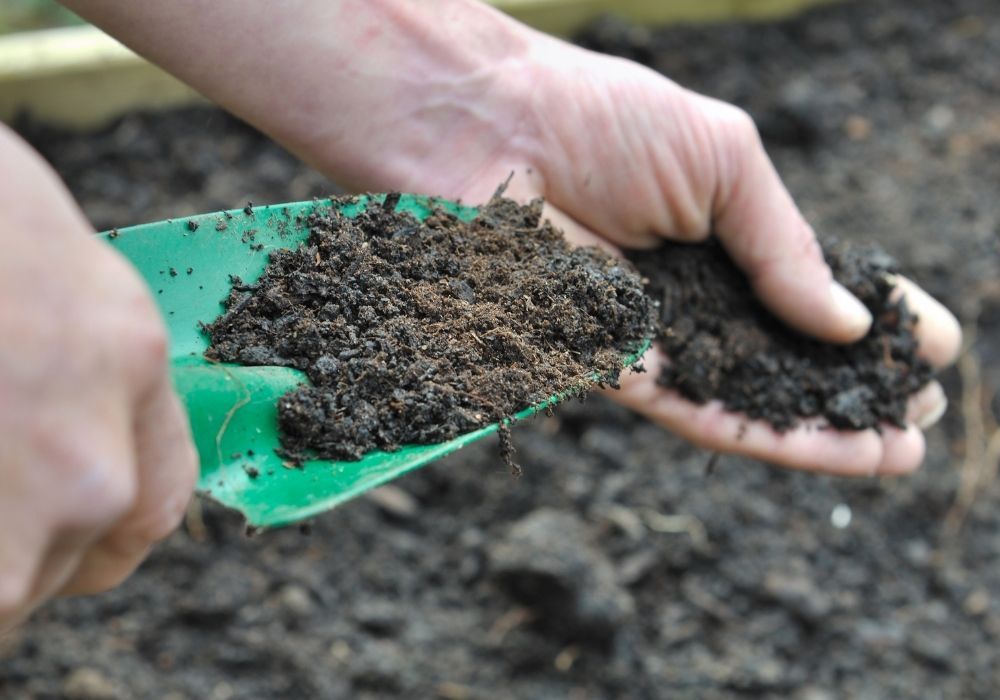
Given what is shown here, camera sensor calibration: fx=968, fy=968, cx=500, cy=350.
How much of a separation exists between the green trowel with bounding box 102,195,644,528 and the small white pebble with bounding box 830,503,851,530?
1.24 metres

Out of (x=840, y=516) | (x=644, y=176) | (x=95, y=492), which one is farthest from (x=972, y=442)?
(x=95, y=492)

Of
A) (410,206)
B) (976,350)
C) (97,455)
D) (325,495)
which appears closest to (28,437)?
(97,455)

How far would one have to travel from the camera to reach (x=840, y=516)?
7.11ft

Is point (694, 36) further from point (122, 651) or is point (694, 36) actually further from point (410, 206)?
point (122, 651)

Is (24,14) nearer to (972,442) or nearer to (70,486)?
(70,486)

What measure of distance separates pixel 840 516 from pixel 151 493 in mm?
1710

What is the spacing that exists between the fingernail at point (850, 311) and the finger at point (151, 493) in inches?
46.2

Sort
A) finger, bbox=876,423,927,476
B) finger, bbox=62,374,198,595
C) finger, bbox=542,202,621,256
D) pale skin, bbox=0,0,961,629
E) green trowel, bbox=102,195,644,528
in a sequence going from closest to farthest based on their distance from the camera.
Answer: finger, bbox=62,374,198,595 → green trowel, bbox=102,195,644,528 → pale skin, bbox=0,0,961,629 → finger, bbox=542,202,621,256 → finger, bbox=876,423,927,476

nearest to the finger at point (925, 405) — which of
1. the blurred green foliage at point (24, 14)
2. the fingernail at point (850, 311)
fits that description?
the fingernail at point (850, 311)

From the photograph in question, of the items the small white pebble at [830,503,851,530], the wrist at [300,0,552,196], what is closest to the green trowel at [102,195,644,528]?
the wrist at [300,0,552,196]

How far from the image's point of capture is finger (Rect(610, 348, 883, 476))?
170 centimetres

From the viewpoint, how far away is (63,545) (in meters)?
0.73

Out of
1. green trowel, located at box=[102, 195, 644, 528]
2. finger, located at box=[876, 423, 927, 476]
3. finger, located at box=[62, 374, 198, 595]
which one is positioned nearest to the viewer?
finger, located at box=[62, 374, 198, 595]

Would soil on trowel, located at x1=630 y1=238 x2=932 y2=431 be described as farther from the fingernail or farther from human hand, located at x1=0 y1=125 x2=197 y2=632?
human hand, located at x1=0 y1=125 x2=197 y2=632
